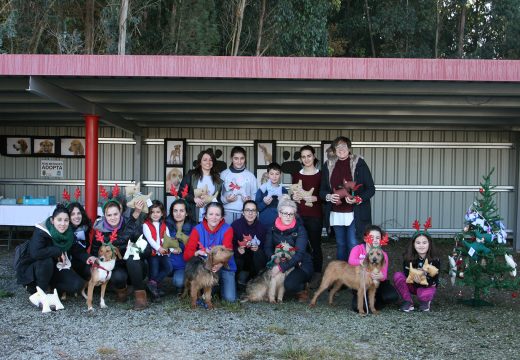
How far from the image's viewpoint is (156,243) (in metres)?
5.94

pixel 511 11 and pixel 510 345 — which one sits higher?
pixel 511 11

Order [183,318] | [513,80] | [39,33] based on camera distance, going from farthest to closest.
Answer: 1. [39,33]
2. [513,80]
3. [183,318]

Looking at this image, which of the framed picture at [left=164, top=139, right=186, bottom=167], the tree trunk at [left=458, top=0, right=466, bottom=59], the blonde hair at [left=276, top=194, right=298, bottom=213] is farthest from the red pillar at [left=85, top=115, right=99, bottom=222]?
the tree trunk at [left=458, top=0, right=466, bottom=59]

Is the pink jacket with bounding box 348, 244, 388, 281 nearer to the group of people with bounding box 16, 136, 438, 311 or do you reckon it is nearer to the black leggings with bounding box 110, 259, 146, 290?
the group of people with bounding box 16, 136, 438, 311

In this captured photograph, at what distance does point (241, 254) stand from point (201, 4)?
15.6 meters

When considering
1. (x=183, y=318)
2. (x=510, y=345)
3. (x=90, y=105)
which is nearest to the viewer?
(x=510, y=345)

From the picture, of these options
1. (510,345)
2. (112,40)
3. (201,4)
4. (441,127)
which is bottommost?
(510,345)

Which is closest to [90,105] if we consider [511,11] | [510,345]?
[510,345]

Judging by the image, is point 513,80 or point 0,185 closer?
point 513,80

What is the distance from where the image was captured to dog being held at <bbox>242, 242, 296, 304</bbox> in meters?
5.83

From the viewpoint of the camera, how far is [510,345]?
4.77 m

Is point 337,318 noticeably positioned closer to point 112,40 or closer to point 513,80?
point 513,80

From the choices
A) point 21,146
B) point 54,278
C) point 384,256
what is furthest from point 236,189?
point 21,146

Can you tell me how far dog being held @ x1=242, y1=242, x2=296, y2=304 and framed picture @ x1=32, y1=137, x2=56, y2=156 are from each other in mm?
6670
